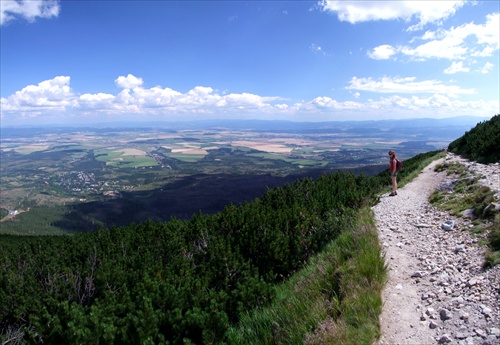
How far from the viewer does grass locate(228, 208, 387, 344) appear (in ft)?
12.9

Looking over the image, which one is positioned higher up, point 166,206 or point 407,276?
point 407,276

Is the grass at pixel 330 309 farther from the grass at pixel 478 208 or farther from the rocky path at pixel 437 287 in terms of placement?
the grass at pixel 478 208

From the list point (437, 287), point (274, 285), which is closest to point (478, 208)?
point (437, 287)

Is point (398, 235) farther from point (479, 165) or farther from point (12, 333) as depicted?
point (479, 165)

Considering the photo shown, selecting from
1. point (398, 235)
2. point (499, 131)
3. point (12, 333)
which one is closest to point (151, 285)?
point (12, 333)

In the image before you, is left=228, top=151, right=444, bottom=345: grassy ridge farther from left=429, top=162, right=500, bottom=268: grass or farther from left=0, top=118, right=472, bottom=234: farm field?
left=0, top=118, right=472, bottom=234: farm field

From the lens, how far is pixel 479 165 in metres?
14.9

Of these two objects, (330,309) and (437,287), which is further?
(437,287)

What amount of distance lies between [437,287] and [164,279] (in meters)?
5.31

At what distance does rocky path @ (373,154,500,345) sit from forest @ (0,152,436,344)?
956 mm

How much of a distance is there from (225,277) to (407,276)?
3915 mm

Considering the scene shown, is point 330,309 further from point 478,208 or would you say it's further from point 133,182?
point 133,182

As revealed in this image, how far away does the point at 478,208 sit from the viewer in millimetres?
7566

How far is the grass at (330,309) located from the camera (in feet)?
12.9
